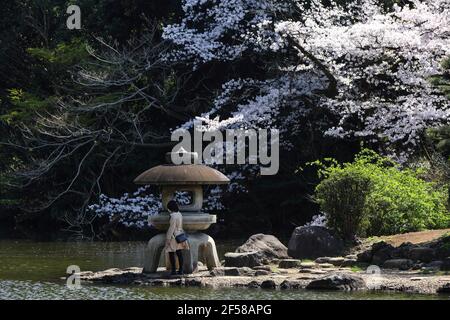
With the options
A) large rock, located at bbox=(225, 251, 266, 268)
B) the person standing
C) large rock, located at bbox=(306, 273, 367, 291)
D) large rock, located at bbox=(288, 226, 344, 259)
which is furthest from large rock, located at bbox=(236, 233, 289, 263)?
large rock, located at bbox=(306, 273, 367, 291)

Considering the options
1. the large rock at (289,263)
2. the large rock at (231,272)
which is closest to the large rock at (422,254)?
the large rock at (289,263)

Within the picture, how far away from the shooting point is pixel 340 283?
49.6ft

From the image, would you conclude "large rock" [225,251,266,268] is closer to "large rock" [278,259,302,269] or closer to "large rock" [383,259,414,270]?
"large rock" [278,259,302,269]

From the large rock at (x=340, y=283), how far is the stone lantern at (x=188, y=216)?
2.63 metres

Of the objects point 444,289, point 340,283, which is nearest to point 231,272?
point 340,283

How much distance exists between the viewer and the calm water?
48.3 ft

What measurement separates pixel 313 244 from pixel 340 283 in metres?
4.03

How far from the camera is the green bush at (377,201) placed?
19844mm

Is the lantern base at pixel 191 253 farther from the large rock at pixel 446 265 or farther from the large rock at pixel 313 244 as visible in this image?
the large rock at pixel 446 265

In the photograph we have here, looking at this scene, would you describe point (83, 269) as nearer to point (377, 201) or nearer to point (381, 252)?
point (381, 252)

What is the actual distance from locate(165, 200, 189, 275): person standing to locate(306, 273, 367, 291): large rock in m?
2.44

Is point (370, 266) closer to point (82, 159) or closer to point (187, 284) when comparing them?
point (187, 284)
